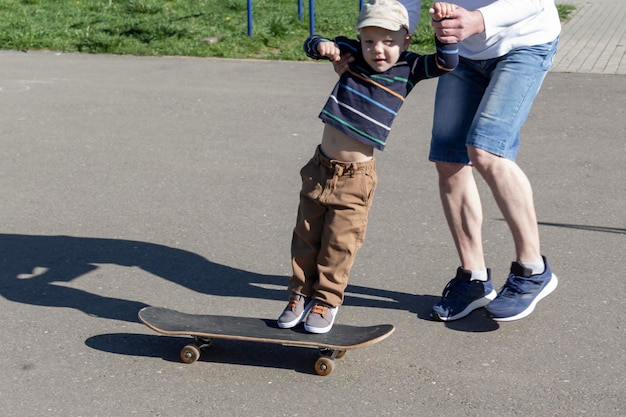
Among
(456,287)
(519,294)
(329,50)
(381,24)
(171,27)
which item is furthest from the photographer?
(171,27)

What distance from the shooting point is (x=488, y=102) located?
4113 mm

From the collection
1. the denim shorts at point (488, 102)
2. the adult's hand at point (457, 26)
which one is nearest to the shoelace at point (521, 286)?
the denim shorts at point (488, 102)

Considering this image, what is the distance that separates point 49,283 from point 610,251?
2797 mm

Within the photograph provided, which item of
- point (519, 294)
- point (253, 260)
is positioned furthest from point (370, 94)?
point (253, 260)

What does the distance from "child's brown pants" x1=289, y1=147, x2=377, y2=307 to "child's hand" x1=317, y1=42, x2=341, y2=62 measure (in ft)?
1.26

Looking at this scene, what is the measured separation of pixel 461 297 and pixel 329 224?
816mm

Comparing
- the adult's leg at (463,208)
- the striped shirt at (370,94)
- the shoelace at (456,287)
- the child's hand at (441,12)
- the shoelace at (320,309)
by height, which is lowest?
the shoelace at (456,287)

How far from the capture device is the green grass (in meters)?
11.4

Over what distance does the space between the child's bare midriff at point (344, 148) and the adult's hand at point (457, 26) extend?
1.65 ft

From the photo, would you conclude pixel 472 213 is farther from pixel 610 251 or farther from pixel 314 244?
pixel 610 251

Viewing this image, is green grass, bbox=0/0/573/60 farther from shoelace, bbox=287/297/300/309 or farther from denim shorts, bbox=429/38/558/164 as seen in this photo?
shoelace, bbox=287/297/300/309

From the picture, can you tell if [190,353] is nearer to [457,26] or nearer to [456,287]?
[456,287]

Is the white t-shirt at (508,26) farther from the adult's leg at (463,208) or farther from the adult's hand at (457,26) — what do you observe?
the adult's leg at (463,208)

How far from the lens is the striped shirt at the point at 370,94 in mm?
3863
